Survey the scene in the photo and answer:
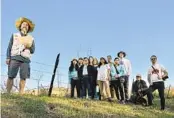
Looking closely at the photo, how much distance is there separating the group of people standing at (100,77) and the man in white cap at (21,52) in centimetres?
482

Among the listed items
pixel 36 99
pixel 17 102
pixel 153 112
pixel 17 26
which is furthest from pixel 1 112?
pixel 153 112

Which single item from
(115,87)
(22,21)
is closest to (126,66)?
(115,87)

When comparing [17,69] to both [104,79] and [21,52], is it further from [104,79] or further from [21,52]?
[104,79]

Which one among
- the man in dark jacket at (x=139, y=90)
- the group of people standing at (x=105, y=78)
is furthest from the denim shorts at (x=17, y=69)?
the man in dark jacket at (x=139, y=90)

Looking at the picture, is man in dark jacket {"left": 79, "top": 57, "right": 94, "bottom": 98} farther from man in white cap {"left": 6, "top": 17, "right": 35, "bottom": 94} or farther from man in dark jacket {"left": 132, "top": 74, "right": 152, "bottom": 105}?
man in white cap {"left": 6, "top": 17, "right": 35, "bottom": 94}

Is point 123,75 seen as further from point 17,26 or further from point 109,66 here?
point 17,26

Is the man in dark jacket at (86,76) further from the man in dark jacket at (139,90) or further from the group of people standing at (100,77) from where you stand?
the man in dark jacket at (139,90)

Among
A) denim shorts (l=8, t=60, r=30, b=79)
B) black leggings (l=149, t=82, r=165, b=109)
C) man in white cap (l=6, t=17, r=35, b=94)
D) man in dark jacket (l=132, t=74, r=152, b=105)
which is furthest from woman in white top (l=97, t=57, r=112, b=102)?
denim shorts (l=8, t=60, r=30, b=79)

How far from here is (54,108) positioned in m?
12.2

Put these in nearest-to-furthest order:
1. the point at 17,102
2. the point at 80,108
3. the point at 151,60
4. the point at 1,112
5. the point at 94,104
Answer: the point at 1,112
the point at 17,102
the point at 80,108
the point at 94,104
the point at 151,60

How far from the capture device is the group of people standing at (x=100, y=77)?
59.3ft

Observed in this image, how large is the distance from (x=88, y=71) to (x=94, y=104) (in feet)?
12.9

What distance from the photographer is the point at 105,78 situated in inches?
706

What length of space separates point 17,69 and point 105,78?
5287mm
